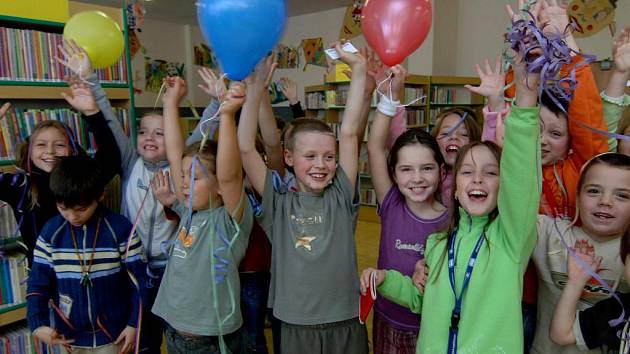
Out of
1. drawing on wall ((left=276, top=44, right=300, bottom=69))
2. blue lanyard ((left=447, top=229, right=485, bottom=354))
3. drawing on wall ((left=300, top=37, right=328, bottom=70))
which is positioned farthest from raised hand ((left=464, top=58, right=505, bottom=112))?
drawing on wall ((left=276, top=44, right=300, bottom=69))

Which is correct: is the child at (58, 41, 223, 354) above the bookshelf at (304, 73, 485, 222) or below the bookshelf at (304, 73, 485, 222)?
below

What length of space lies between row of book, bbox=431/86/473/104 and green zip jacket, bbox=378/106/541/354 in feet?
17.8

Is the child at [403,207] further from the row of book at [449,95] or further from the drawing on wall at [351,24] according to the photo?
the drawing on wall at [351,24]

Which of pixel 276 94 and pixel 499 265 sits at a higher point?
pixel 276 94

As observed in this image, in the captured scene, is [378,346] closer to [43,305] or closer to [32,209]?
[43,305]

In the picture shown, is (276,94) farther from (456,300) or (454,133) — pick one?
(456,300)

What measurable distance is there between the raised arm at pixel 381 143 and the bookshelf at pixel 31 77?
5.81 ft

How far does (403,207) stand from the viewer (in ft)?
5.09

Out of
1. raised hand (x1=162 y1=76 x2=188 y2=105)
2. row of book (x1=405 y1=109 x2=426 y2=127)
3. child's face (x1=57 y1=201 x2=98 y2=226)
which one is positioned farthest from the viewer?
row of book (x1=405 y1=109 x2=426 y2=127)

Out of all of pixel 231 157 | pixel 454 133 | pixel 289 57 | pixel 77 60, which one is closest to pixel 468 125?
pixel 454 133

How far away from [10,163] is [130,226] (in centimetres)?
103

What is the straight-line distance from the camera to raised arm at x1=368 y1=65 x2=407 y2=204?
5.09ft

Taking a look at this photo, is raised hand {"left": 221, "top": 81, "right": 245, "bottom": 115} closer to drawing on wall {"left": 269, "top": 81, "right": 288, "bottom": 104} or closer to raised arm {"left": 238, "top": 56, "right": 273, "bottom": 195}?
raised arm {"left": 238, "top": 56, "right": 273, "bottom": 195}

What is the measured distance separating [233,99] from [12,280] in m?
1.90
